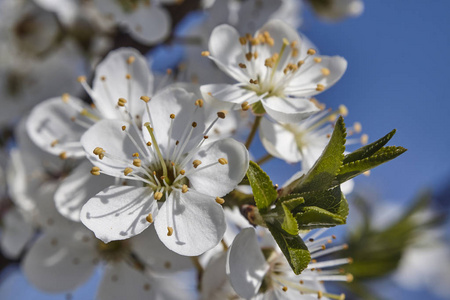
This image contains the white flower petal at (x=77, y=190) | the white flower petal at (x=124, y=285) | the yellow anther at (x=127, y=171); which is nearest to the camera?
the yellow anther at (x=127, y=171)

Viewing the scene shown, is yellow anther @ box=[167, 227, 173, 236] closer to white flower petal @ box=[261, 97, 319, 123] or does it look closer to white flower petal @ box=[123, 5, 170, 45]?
white flower petal @ box=[261, 97, 319, 123]

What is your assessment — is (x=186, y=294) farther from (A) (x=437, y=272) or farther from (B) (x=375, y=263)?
(A) (x=437, y=272)

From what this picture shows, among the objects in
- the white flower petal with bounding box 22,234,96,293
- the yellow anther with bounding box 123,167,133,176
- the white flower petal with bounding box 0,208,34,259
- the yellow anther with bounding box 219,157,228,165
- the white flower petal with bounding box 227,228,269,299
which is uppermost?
the yellow anther with bounding box 219,157,228,165

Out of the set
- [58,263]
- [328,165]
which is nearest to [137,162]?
[328,165]

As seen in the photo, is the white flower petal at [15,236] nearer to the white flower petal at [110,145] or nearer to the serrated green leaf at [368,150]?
the white flower petal at [110,145]

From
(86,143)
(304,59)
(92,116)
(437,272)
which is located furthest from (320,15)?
(437,272)

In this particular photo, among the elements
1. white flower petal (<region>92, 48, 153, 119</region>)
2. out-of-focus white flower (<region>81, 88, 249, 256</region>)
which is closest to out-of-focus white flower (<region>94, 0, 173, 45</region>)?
white flower petal (<region>92, 48, 153, 119</region>)

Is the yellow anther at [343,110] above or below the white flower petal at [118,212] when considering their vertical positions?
above

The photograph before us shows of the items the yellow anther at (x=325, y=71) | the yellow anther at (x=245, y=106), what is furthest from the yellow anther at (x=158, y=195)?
the yellow anther at (x=325, y=71)
